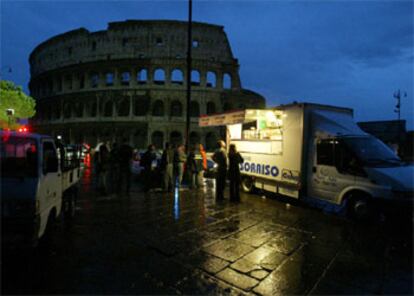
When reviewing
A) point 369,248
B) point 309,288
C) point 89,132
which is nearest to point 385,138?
point 369,248

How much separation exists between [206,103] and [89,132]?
18.6 meters

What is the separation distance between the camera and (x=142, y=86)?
1400 inches

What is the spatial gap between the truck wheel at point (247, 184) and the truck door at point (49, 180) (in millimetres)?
6691

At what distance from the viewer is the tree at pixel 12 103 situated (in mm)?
19000

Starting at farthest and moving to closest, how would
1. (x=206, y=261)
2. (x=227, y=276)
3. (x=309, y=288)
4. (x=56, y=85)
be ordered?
(x=56, y=85), (x=206, y=261), (x=227, y=276), (x=309, y=288)

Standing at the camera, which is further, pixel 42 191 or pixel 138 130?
pixel 138 130

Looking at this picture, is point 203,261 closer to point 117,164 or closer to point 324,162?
point 324,162

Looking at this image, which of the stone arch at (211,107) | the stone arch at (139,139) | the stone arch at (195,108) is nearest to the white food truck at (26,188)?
the stone arch at (139,139)

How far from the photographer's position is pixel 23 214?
130 inches

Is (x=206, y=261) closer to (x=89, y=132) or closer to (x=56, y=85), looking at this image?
(x=89, y=132)

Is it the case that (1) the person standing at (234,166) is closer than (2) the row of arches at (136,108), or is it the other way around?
(1) the person standing at (234,166)

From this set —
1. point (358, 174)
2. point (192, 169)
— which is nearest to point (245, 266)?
point (358, 174)

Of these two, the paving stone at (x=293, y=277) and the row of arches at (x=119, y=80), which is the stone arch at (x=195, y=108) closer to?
the row of arches at (x=119, y=80)

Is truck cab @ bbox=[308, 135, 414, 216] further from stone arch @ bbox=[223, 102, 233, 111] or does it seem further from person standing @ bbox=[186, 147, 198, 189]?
stone arch @ bbox=[223, 102, 233, 111]
